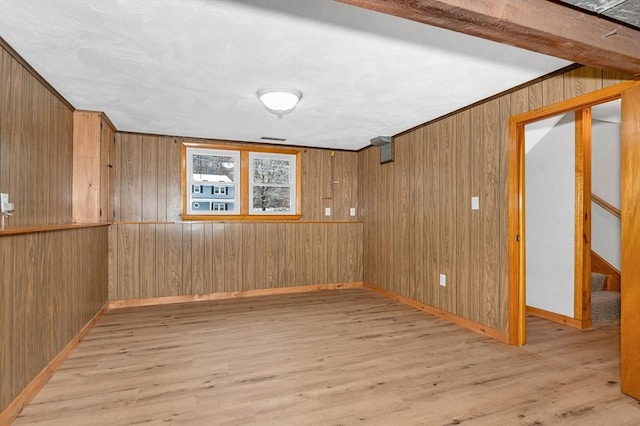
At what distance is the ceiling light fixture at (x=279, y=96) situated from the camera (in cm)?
291

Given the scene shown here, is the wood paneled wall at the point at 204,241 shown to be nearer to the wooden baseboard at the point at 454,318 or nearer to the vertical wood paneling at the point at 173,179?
the vertical wood paneling at the point at 173,179

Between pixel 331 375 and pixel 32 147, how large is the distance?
2792 millimetres

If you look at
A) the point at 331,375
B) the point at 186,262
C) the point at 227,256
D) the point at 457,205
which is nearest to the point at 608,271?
the point at 457,205

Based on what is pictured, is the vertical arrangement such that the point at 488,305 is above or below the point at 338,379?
above

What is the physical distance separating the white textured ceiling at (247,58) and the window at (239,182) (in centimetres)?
111

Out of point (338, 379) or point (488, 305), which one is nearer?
point (338, 379)

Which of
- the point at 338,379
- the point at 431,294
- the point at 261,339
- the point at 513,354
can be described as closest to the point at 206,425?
the point at 338,379

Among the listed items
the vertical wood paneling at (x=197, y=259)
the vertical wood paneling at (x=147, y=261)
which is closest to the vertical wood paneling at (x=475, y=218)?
the vertical wood paneling at (x=197, y=259)

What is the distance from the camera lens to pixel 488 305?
10.7 feet

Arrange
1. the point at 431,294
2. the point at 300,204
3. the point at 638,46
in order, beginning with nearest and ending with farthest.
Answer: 1. the point at 638,46
2. the point at 431,294
3. the point at 300,204

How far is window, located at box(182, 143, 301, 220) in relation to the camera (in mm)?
4801

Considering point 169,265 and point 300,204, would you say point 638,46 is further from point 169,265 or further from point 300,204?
point 169,265

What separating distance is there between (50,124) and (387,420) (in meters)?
3.47

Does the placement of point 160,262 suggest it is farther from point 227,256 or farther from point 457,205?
point 457,205
